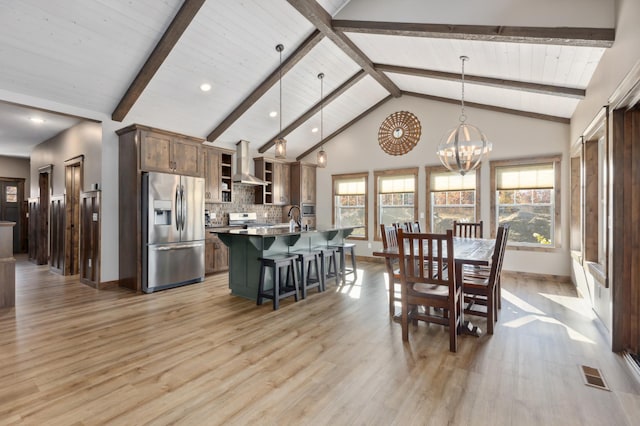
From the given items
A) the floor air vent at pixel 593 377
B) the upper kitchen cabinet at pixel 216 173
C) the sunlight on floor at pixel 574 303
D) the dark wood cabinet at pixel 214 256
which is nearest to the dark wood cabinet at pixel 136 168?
the upper kitchen cabinet at pixel 216 173

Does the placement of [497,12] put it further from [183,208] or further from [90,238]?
[90,238]

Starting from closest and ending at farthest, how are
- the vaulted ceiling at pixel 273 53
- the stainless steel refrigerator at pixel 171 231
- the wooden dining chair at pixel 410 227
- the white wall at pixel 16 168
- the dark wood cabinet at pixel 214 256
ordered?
the vaulted ceiling at pixel 273 53 < the wooden dining chair at pixel 410 227 < the stainless steel refrigerator at pixel 171 231 < the dark wood cabinet at pixel 214 256 < the white wall at pixel 16 168

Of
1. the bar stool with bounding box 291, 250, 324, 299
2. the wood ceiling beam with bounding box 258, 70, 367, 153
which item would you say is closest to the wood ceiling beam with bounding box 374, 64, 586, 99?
the wood ceiling beam with bounding box 258, 70, 367, 153

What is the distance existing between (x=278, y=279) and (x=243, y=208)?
Answer: 3519 mm

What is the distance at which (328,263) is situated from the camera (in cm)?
539

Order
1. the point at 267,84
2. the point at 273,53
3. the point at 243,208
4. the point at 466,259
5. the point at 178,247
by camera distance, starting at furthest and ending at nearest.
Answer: the point at 243,208, the point at 267,84, the point at 178,247, the point at 273,53, the point at 466,259

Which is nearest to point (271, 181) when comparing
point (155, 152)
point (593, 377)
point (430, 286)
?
point (155, 152)

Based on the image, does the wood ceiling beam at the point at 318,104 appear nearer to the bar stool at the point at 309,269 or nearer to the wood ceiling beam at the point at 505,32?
the wood ceiling beam at the point at 505,32

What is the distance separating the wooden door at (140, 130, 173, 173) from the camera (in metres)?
4.77

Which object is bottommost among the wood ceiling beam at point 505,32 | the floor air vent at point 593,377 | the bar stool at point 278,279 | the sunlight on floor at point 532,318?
the floor air vent at point 593,377

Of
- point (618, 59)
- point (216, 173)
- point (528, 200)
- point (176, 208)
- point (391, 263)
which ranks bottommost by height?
point (391, 263)

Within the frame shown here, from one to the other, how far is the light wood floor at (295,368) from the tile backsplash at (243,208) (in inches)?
115

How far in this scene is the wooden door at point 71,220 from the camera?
607 cm

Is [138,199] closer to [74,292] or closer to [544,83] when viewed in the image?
[74,292]
